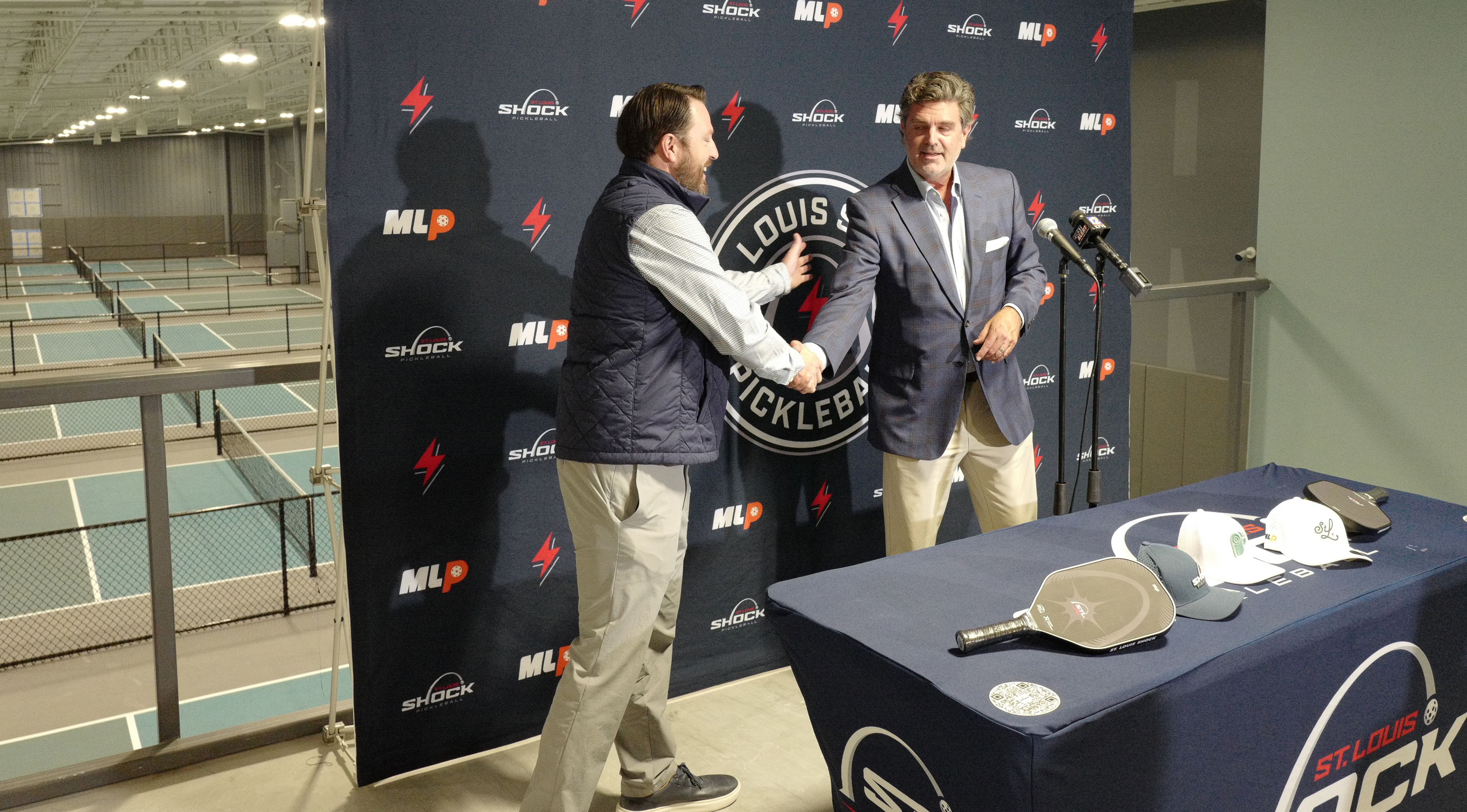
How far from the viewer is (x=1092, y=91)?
12.3ft

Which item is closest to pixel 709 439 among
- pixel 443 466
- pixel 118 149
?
pixel 443 466

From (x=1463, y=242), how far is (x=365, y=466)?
3.49m

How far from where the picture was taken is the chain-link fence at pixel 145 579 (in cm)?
893

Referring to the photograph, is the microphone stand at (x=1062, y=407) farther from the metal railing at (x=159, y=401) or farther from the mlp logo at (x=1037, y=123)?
the metal railing at (x=159, y=401)

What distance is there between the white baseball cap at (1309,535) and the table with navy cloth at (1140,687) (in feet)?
0.09

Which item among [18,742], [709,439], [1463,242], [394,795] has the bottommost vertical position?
[18,742]

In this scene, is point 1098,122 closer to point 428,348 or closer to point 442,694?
point 428,348

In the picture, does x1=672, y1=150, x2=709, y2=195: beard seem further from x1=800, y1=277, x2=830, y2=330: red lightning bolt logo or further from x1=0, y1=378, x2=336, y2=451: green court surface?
x1=0, y1=378, x2=336, y2=451: green court surface

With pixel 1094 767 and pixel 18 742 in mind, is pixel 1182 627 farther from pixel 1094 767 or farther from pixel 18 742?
pixel 18 742

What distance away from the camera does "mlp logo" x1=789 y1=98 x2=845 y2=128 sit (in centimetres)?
311

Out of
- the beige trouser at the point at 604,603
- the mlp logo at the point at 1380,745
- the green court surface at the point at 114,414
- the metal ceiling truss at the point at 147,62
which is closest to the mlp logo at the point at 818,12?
the beige trouser at the point at 604,603

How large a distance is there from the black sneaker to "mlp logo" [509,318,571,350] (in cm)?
109

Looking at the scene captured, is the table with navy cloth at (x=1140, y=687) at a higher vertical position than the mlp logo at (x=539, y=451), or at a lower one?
lower

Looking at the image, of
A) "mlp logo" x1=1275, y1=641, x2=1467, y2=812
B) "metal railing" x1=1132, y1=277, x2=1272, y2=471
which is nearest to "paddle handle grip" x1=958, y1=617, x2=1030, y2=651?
"mlp logo" x1=1275, y1=641, x2=1467, y2=812
